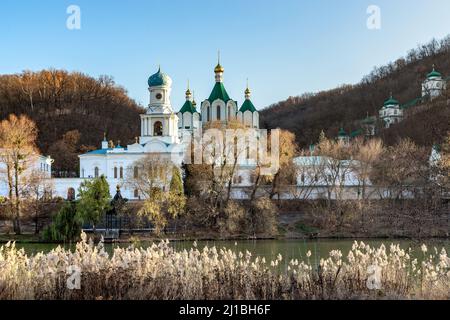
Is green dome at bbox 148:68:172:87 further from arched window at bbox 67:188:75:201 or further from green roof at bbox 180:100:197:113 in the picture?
arched window at bbox 67:188:75:201

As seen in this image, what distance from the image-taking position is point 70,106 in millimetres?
74750

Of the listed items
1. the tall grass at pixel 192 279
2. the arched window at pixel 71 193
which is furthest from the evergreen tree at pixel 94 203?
the tall grass at pixel 192 279

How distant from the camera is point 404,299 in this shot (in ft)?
21.3

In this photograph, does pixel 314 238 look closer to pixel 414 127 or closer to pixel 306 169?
pixel 306 169

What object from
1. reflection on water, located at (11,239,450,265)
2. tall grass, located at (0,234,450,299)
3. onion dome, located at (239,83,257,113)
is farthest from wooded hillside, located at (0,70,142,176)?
tall grass, located at (0,234,450,299)

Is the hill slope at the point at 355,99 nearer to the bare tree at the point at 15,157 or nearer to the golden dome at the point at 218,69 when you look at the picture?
the golden dome at the point at 218,69

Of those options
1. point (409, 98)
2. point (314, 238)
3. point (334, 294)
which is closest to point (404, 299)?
point (334, 294)

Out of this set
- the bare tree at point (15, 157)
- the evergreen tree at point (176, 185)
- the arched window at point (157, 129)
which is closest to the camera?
the bare tree at point (15, 157)

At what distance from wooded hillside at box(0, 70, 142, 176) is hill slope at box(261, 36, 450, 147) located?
86.3ft

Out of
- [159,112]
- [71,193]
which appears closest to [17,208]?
[71,193]

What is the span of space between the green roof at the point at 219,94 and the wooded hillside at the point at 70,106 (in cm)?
1764

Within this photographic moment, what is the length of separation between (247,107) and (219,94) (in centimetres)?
316

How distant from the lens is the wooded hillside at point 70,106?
66.4 meters

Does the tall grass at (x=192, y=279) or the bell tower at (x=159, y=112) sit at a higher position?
the bell tower at (x=159, y=112)
